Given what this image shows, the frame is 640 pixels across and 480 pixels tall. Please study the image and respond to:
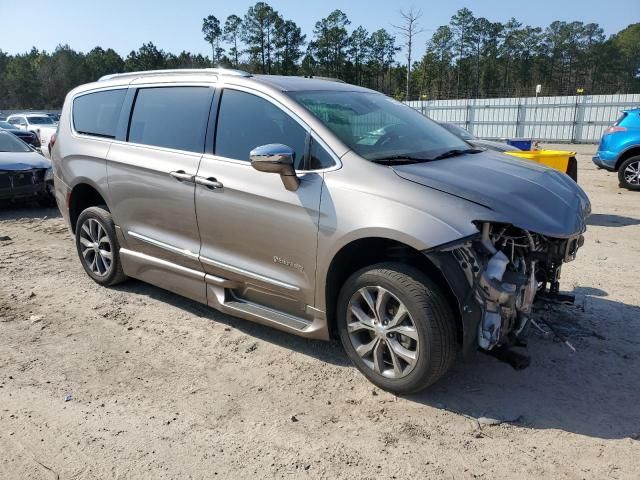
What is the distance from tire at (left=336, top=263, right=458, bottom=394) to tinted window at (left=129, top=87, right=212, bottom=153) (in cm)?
171

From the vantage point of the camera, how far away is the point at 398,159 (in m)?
3.48

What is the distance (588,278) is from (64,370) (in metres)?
4.79

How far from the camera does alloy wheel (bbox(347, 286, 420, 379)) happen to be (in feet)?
10.5

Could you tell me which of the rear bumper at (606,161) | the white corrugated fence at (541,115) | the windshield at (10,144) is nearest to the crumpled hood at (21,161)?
the windshield at (10,144)

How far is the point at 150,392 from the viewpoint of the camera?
11.3 ft

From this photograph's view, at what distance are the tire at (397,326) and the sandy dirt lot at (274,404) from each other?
0.18 m

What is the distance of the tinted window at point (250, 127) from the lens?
3.61m

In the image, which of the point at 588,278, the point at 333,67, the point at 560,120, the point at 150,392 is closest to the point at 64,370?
the point at 150,392

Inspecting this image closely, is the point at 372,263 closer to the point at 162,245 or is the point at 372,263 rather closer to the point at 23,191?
the point at 162,245

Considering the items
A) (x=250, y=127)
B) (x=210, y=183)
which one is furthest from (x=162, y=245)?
(x=250, y=127)

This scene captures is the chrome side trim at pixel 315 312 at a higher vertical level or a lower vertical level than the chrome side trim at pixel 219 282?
lower

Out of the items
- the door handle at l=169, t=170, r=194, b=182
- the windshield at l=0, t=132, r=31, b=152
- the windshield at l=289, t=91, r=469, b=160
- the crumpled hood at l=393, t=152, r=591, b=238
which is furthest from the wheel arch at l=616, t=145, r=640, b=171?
the windshield at l=0, t=132, r=31, b=152

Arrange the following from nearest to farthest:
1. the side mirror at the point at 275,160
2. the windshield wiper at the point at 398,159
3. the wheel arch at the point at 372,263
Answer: the wheel arch at the point at 372,263, the side mirror at the point at 275,160, the windshield wiper at the point at 398,159

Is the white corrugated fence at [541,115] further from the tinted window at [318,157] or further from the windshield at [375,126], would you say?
the tinted window at [318,157]
